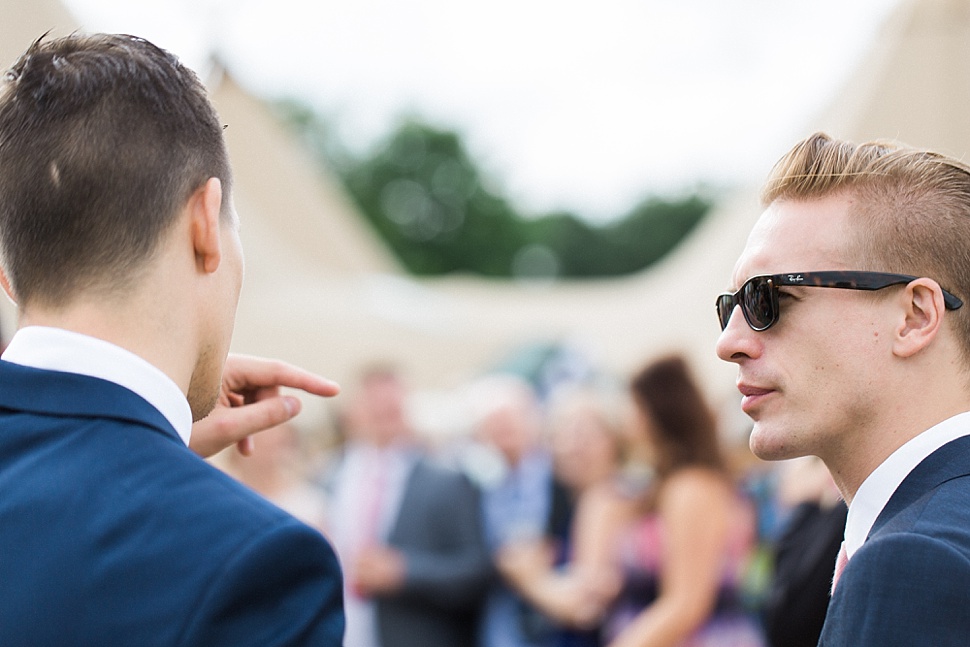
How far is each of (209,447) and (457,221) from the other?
64.3 metres

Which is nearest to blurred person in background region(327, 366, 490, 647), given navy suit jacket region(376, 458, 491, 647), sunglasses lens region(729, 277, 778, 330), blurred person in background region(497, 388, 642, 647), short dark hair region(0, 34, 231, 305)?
navy suit jacket region(376, 458, 491, 647)

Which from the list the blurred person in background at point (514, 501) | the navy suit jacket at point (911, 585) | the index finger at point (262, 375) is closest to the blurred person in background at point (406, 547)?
the blurred person in background at point (514, 501)

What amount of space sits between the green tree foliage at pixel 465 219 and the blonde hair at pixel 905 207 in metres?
62.0

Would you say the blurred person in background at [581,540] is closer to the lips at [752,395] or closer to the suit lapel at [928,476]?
the lips at [752,395]

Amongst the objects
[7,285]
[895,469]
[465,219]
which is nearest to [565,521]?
[895,469]

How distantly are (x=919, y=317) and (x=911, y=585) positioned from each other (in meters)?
0.55

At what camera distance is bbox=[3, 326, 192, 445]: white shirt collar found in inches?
56.2

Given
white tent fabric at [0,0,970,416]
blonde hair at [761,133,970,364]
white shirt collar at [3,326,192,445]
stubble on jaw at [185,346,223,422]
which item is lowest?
white tent fabric at [0,0,970,416]

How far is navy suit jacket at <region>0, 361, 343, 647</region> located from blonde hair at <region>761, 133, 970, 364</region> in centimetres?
113

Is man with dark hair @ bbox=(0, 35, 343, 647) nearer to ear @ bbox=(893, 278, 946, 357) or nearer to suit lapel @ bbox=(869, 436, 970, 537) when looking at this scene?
suit lapel @ bbox=(869, 436, 970, 537)

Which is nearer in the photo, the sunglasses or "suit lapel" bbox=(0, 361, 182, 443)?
"suit lapel" bbox=(0, 361, 182, 443)

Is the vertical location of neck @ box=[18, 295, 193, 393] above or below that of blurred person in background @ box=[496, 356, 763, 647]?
above

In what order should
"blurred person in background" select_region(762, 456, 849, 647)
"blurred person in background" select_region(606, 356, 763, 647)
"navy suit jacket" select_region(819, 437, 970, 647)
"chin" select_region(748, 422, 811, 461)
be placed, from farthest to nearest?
1. "blurred person in background" select_region(606, 356, 763, 647)
2. "blurred person in background" select_region(762, 456, 849, 647)
3. "chin" select_region(748, 422, 811, 461)
4. "navy suit jacket" select_region(819, 437, 970, 647)

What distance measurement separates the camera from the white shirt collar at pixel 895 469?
5.52ft
